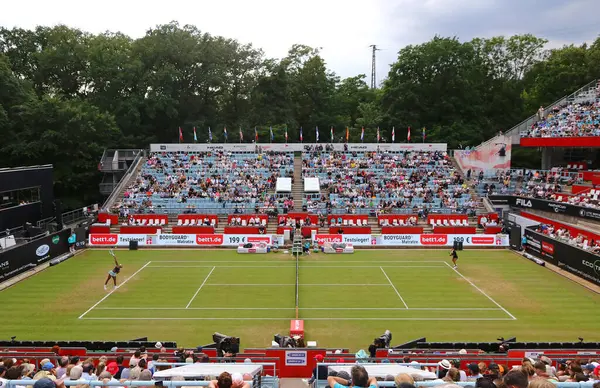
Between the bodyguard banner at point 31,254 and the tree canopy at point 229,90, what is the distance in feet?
67.2

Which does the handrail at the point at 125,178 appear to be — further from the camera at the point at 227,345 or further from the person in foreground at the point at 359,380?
the person in foreground at the point at 359,380

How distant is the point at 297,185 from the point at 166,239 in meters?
16.1

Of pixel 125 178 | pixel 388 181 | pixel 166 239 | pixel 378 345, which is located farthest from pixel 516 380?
pixel 125 178

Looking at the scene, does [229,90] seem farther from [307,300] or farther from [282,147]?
[307,300]

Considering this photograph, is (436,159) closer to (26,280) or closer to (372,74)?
(26,280)

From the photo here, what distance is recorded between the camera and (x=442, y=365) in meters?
10.9

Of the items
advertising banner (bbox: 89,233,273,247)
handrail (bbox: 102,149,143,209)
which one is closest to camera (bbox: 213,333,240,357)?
advertising banner (bbox: 89,233,273,247)

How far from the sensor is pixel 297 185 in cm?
4941

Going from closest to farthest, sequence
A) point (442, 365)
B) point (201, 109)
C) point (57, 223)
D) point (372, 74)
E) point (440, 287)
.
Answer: point (442, 365)
point (440, 287)
point (57, 223)
point (201, 109)
point (372, 74)

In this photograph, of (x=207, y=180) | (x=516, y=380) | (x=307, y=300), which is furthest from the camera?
(x=207, y=180)

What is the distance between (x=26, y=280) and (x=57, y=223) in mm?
12194

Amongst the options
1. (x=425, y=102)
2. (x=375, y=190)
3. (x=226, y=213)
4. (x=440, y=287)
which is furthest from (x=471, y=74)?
(x=440, y=287)

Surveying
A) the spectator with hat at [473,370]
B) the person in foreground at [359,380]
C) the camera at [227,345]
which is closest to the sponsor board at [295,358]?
the camera at [227,345]

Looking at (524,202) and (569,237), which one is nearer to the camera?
(569,237)
